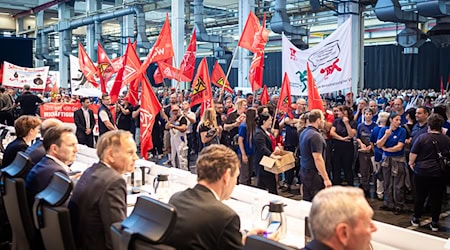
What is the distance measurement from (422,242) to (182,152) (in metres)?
6.42

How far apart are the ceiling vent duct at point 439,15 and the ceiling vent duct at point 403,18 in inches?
26.9

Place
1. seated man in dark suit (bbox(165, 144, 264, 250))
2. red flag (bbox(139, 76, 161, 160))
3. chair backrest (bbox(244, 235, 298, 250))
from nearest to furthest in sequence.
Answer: chair backrest (bbox(244, 235, 298, 250)), seated man in dark suit (bbox(165, 144, 264, 250)), red flag (bbox(139, 76, 161, 160))

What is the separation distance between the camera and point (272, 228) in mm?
3025

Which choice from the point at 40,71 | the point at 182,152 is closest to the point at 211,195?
the point at 182,152

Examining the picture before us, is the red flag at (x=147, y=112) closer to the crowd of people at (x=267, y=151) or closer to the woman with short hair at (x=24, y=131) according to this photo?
the crowd of people at (x=267, y=151)

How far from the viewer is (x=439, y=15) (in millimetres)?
11758

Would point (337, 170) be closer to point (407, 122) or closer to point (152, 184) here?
point (407, 122)

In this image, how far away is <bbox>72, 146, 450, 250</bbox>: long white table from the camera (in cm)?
267

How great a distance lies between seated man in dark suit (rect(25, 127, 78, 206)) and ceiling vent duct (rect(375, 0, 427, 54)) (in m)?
10.7

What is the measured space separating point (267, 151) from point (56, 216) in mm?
3729

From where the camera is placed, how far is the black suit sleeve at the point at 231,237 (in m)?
2.34

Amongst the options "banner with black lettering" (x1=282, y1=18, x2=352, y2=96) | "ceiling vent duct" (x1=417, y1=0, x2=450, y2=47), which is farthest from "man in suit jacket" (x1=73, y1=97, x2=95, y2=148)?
"ceiling vent duct" (x1=417, y1=0, x2=450, y2=47)

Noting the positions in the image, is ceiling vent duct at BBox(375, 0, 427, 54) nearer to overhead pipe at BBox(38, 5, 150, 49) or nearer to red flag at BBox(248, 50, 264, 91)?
red flag at BBox(248, 50, 264, 91)

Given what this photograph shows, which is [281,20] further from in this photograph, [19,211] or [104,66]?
[19,211]
